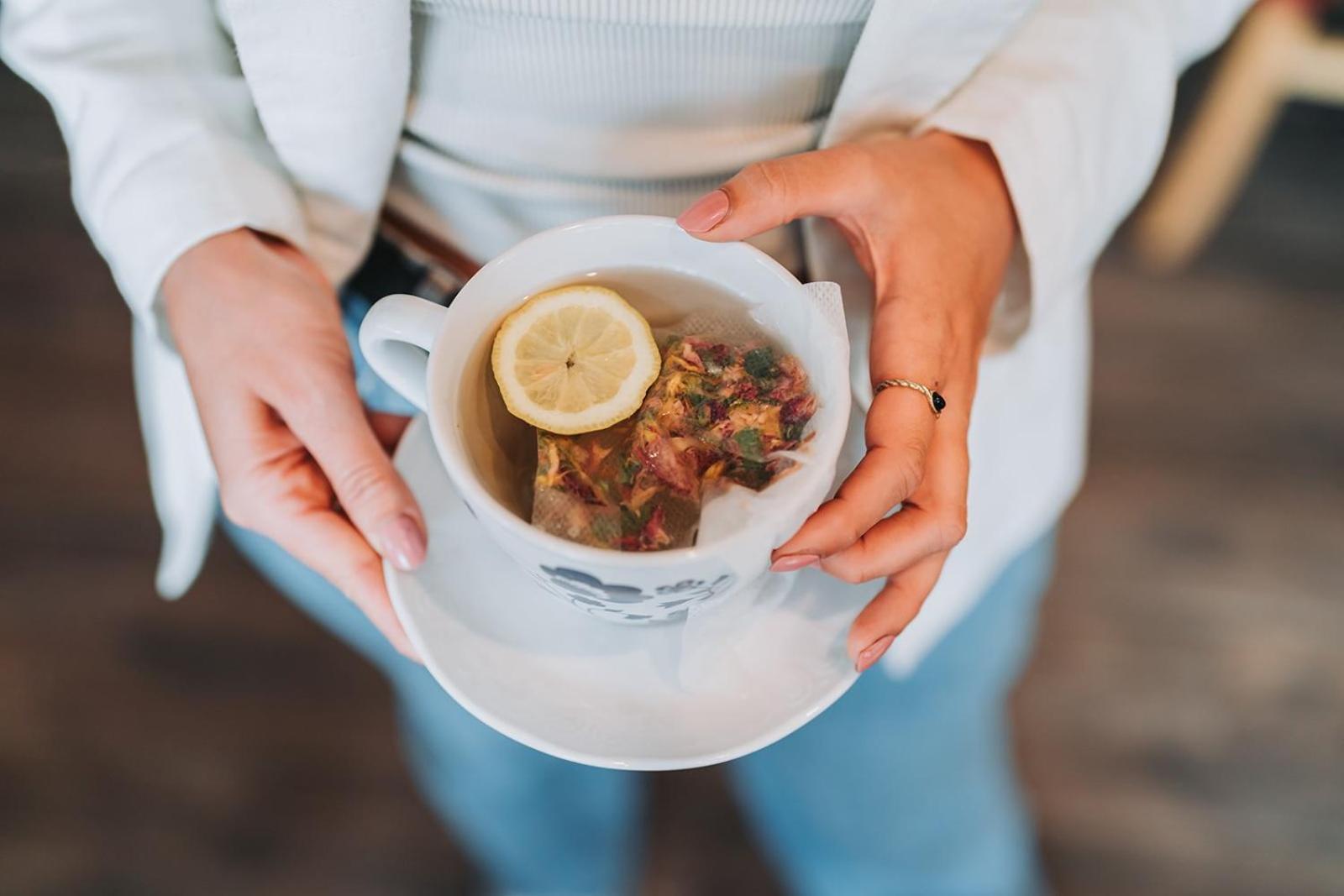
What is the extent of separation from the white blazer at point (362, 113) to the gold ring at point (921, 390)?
4.1 inches

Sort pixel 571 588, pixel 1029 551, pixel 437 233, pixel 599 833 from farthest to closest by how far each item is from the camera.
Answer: pixel 599 833 < pixel 1029 551 < pixel 437 233 < pixel 571 588

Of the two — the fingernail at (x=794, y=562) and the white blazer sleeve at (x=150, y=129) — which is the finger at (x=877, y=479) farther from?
the white blazer sleeve at (x=150, y=129)

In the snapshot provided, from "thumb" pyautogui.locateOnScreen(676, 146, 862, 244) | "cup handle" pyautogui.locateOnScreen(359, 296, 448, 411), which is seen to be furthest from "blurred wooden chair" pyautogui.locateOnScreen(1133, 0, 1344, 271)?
"cup handle" pyautogui.locateOnScreen(359, 296, 448, 411)

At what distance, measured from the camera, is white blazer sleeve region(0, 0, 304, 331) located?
644 millimetres

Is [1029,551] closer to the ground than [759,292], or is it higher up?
closer to the ground

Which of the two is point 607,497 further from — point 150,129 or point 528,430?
point 150,129

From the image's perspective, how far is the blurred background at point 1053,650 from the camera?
4.37 ft

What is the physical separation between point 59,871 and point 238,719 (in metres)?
0.27

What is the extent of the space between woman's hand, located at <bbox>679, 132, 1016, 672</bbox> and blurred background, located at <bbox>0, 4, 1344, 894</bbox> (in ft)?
2.99

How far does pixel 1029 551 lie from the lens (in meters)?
0.92

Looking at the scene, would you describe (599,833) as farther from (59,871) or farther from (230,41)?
(230,41)

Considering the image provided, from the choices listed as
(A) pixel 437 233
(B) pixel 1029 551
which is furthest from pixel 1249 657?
(A) pixel 437 233

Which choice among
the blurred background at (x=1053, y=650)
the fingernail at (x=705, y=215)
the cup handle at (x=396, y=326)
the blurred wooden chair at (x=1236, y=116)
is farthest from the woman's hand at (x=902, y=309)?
the blurred wooden chair at (x=1236, y=116)

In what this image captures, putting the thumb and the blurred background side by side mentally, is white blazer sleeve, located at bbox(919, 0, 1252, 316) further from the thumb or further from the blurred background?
the blurred background
